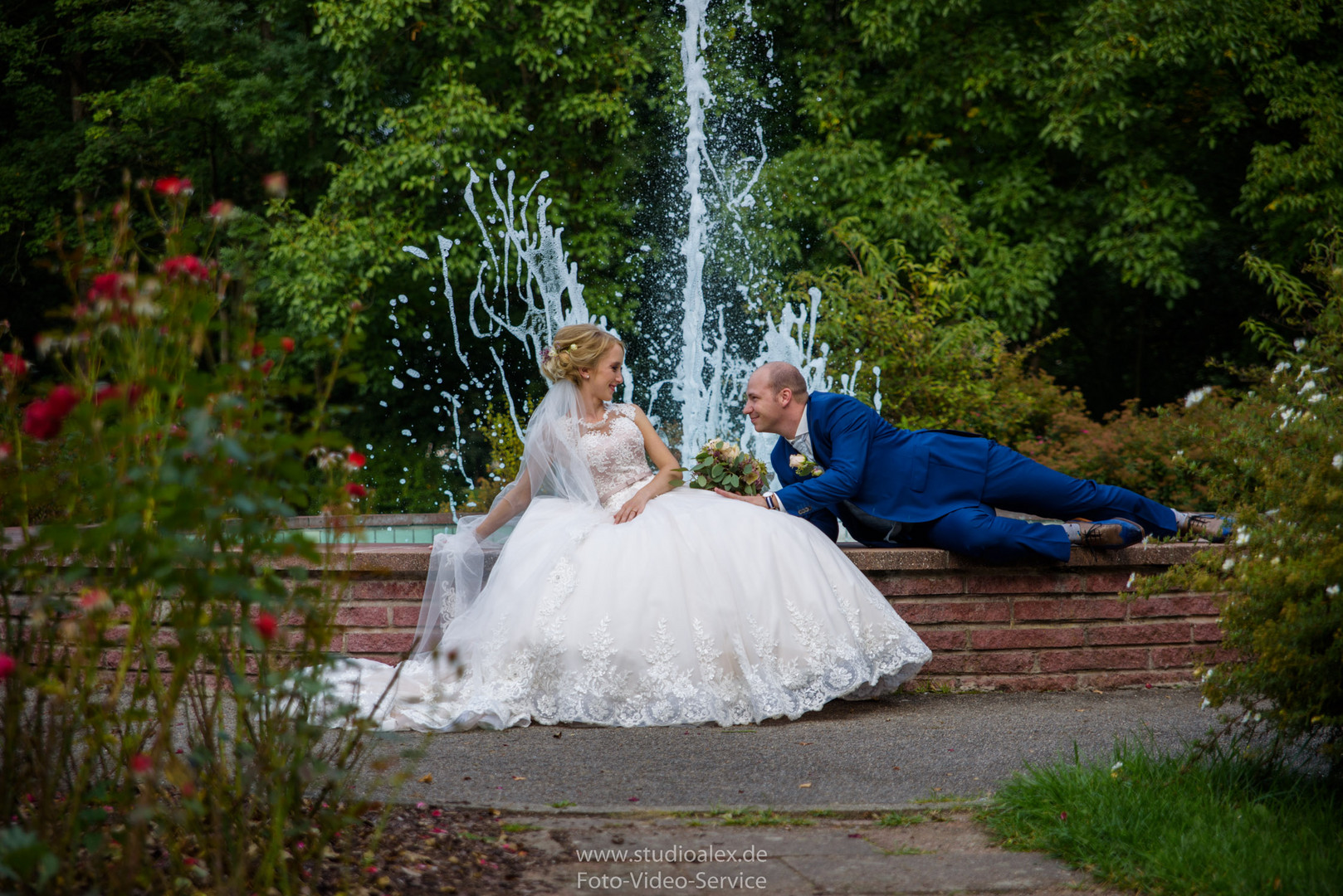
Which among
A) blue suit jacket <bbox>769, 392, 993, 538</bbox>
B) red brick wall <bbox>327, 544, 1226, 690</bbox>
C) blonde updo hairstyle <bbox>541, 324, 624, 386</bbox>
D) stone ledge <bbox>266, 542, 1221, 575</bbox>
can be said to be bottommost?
red brick wall <bbox>327, 544, 1226, 690</bbox>

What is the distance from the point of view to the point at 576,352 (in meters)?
5.80

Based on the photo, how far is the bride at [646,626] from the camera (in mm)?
4875

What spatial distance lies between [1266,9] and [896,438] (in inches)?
439

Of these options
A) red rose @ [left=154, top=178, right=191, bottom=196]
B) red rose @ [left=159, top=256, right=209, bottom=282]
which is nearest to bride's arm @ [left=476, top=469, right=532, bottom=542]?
red rose @ [left=154, top=178, right=191, bottom=196]

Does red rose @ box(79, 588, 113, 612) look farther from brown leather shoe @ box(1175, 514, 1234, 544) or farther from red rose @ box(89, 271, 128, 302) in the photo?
brown leather shoe @ box(1175, 514, 1234, 544)

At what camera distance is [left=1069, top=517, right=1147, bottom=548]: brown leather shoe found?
5.54m

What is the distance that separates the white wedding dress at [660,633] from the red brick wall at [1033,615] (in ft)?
1.09

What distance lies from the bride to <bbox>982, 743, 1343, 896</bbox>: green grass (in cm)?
131

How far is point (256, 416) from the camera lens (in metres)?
2.51

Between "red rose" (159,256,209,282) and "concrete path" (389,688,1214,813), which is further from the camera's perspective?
"concrete path" (389,688,1214,813)

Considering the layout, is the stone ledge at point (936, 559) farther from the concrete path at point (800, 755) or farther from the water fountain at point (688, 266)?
the water fountain at point (688, 266)

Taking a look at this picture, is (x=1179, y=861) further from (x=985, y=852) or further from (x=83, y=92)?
(x=83, y=92)

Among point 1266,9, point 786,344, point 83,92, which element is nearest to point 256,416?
point 786,344

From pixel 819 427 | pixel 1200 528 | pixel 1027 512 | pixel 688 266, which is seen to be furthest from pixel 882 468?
pixel 688 266
